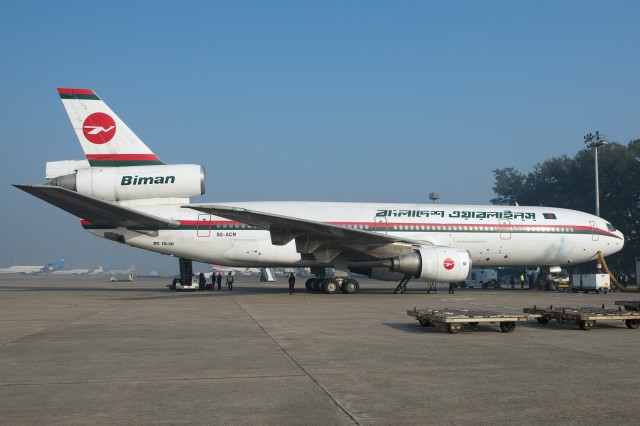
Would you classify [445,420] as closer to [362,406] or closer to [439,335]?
[362,406]

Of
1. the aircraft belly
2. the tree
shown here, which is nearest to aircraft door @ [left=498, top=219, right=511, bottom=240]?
the aircraft belly

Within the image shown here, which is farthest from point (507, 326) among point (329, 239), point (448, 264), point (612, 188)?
point (612, 188)

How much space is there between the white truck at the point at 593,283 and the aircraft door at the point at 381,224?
1038cm

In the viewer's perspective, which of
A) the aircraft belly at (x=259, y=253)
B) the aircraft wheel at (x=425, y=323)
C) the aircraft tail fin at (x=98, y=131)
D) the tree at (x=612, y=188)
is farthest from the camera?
the tree at (x=612, y=188)

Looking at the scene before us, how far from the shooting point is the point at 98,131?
23391 mm

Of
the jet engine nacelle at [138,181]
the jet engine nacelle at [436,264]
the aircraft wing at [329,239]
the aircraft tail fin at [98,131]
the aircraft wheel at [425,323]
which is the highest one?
the aircraft tail fin at [98,131]

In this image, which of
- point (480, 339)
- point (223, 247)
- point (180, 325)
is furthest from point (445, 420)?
point (223, 247)

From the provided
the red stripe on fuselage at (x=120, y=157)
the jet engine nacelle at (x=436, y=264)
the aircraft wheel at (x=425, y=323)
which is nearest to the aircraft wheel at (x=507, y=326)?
the aircraft wheel at (x=425, y=323)

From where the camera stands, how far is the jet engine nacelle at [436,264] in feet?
68.3

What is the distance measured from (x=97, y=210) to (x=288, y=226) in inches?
288

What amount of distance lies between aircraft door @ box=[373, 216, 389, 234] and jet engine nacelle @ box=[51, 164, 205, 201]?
24.8 feet

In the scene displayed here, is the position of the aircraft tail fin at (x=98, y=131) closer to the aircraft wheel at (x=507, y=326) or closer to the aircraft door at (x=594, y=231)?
the aircraft wheel at (x=507, y=326)

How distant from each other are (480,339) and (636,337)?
9.57ft

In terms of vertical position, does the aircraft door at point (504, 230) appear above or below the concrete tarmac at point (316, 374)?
above
